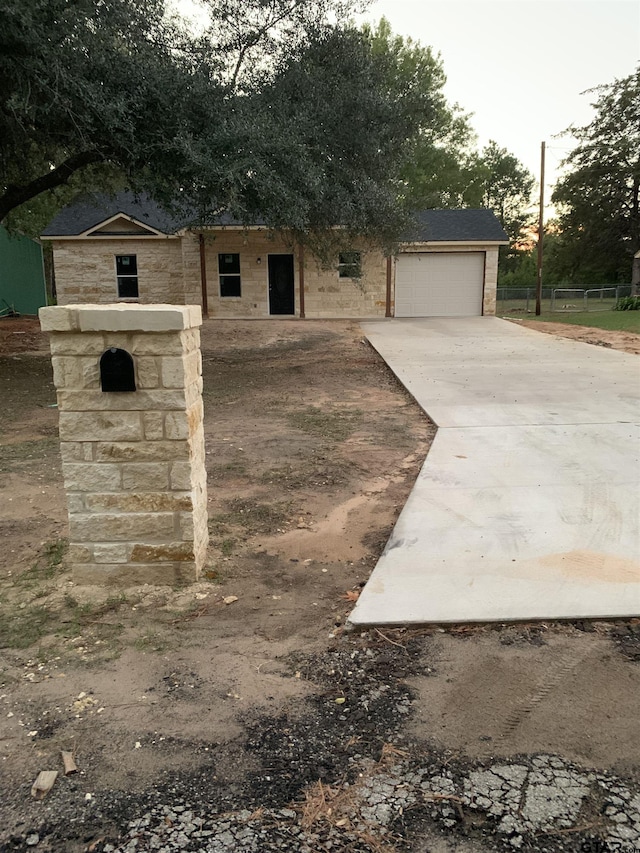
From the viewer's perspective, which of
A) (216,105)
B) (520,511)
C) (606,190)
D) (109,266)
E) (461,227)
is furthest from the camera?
(606,190)

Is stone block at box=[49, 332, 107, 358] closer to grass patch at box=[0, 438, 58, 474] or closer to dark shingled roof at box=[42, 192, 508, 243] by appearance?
grass patch at box=[0, 438, 58, 474]

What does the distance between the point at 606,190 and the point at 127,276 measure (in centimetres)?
2963

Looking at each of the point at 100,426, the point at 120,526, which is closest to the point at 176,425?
the point at 100,426

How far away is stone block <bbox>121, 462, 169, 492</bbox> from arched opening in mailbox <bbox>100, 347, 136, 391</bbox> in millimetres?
443

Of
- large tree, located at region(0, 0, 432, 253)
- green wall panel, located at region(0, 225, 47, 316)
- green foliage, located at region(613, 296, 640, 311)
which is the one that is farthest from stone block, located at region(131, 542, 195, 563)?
green foliage, located at region(613, 296, 640, 311)

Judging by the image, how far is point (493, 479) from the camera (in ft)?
17.7

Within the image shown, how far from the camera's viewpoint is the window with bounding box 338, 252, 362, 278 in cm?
2247

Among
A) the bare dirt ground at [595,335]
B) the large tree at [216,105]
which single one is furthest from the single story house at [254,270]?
the large tree at [216,105]

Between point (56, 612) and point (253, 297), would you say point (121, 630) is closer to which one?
point (56, 612)

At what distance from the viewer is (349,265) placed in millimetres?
22812

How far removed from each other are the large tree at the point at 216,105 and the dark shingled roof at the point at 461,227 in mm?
10508

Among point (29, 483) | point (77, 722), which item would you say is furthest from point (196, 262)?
point (77, 722)

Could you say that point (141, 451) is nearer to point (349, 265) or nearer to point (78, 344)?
point (78, 344)

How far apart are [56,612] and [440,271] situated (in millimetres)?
22029
